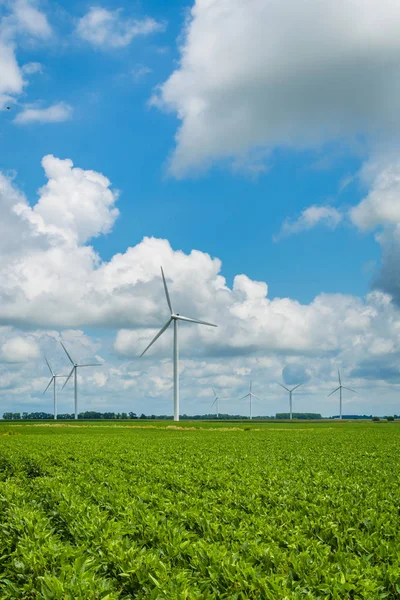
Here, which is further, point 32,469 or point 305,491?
point 32,469

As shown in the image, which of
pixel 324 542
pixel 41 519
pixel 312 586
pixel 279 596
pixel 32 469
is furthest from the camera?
pixel 32 469

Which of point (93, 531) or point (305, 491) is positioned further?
point (305, 491)

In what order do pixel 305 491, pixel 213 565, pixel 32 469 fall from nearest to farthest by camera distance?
pixel 213 565 → pixel 305 491 → pixel 32 469

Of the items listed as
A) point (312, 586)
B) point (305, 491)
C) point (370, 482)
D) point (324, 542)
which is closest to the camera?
point (312, 586)

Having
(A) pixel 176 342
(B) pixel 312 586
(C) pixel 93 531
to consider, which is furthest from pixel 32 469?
(A) pixel 176 342

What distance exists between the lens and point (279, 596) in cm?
742

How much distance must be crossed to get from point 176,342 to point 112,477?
88.2 m

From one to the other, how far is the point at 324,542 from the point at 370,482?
873 centimetres

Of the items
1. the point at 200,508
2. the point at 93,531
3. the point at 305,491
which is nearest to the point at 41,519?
the point at 93,531

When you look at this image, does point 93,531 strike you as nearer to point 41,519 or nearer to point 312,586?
point 41,519

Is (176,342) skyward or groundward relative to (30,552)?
skyward

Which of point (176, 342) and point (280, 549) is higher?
point (176, 342)

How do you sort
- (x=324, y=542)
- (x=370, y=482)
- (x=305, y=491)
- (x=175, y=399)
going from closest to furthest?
(x=324, y=542) → (x=305, y=491) → (x=370, y=482) → (x=175, y=399)

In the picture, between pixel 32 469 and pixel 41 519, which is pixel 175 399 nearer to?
pixel 32 469
